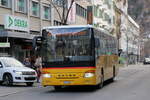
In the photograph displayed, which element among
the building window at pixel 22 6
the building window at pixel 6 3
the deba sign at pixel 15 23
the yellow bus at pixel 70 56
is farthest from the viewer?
the building window at pixel 22 6

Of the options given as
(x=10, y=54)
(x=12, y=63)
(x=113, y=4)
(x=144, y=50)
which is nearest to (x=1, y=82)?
(x=12, y=63)

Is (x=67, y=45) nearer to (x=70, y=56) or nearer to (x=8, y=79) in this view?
(x=70, y=56)

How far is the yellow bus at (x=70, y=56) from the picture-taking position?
742 inches

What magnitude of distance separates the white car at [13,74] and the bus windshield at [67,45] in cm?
473

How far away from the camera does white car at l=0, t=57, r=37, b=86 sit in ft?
77.1

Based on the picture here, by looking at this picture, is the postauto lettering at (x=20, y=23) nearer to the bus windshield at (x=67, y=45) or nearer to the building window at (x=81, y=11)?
the bus windshield at (x=67, y=45)

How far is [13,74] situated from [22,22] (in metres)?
15.4

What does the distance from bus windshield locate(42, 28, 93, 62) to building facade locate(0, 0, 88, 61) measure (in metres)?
13.0

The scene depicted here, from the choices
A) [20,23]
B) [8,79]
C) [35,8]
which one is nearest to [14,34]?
[20,23]

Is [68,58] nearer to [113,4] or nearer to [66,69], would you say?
[66,69]

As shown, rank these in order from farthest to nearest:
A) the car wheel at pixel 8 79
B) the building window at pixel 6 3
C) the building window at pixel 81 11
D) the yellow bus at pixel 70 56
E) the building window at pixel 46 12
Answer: the building window at pixel 81 11, the building window at pixel 46 12, the building window at pixel 6 3, the car wheel at pixel 8 79, the yellow bus at pixel 70 56

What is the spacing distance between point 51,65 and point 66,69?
0.68m

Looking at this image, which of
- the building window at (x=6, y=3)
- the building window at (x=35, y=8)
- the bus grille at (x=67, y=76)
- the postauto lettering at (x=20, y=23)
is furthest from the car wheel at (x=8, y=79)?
the building window at (x=35, y=8)

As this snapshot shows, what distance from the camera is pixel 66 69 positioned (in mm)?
18828
